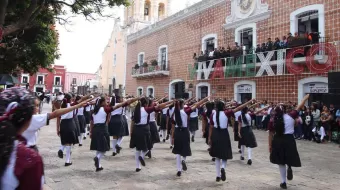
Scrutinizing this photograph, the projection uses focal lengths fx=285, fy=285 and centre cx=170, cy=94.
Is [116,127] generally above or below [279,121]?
below

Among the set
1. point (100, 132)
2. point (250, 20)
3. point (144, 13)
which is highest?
point (144, 13)

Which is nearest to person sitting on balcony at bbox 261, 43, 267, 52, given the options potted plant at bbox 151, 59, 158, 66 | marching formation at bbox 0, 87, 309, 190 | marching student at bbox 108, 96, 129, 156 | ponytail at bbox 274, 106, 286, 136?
marching formation at bbox 0, 87, 309, 190

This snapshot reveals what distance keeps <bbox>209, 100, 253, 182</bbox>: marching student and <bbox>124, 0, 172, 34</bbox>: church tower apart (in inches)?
971

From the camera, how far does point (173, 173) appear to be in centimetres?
633

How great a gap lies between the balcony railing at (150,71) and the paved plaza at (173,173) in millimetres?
14863

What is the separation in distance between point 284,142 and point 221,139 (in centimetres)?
122

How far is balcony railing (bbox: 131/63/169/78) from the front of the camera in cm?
2344

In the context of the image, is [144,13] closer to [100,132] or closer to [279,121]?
[100,132]

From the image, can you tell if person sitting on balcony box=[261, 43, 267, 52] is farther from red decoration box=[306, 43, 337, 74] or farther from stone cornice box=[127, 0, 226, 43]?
stone cornice box=[127, 0, 226, 43]

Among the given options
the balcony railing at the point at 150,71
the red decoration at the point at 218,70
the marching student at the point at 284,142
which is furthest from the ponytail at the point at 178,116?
the balcony railing at the point at 150,71

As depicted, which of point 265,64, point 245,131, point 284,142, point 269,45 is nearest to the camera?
point 284,142

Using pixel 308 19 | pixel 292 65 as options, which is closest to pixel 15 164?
pixel 292 65

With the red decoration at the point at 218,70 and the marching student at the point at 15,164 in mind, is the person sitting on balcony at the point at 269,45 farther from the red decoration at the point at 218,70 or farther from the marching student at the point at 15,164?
the marching student at the point at 15,164

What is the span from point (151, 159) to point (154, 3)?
25.7m
